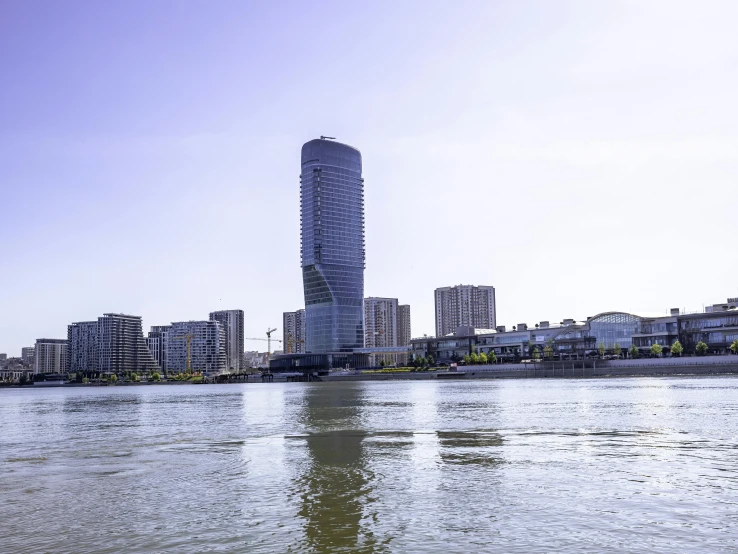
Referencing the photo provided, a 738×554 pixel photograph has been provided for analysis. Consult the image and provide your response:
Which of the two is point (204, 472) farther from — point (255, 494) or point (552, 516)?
point (552, 516)

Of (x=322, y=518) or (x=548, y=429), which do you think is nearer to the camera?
(x=322, y=518)

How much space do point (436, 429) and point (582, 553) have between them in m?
33.9

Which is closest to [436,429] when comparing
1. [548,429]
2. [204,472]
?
[548,429]

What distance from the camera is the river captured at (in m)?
18.9

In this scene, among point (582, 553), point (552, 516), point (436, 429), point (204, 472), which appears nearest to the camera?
point (582, 553)

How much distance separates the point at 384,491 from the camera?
25.8 m

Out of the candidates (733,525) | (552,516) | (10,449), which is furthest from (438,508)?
(10,449)

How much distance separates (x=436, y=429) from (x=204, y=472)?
22821mm

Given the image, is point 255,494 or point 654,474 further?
point 654,474

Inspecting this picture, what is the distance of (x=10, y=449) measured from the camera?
148 ft

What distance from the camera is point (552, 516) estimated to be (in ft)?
68.7

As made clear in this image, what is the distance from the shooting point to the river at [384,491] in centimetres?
1891

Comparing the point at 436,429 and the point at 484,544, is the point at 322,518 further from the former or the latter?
the point at 436,429

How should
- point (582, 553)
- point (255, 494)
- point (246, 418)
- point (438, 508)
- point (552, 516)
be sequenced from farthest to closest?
point (246, 418) < point (255, 494) < point (438, 508) < point (552, 516) < point (582, 553)
